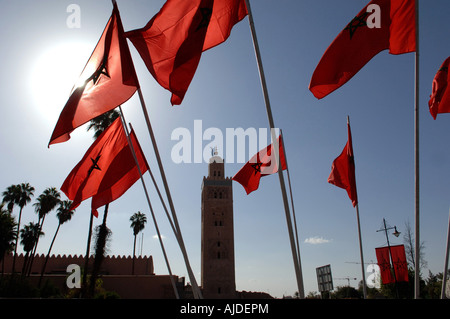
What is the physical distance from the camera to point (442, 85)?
6762 millimetres

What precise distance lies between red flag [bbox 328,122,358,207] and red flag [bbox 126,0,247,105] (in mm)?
4798

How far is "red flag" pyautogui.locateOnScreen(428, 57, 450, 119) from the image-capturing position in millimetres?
6556

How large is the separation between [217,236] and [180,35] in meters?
55.9

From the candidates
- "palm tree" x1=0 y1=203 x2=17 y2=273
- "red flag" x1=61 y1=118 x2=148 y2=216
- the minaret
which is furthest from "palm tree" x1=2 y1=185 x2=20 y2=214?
"red flag" x1=61 y1=118 x2=148 y2=216

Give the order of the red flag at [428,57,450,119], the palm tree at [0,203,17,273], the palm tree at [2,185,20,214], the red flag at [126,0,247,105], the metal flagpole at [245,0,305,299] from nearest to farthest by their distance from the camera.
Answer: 1. the metal flagpole at [245,0,305,299]
2. the red flag at [126,0,247,105]
3. the red flag at [428,57,450,119]
4. the palm tree at [0,203,17,273]
5. the palm tree at [2,185,20,214]

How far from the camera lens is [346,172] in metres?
9.16

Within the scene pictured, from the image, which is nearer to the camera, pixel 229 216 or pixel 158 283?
pixel 158 283

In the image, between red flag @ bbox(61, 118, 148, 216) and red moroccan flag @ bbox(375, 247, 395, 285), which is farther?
red moroccan flag @ bbox(375, 247, 395, 285)

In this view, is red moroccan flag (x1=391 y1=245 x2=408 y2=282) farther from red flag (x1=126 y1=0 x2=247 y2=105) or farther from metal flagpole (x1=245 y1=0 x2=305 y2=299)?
red flag (x1=126 y1=0 x2=247 y2=105)

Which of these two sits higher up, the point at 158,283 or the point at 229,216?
the point at 229,216
